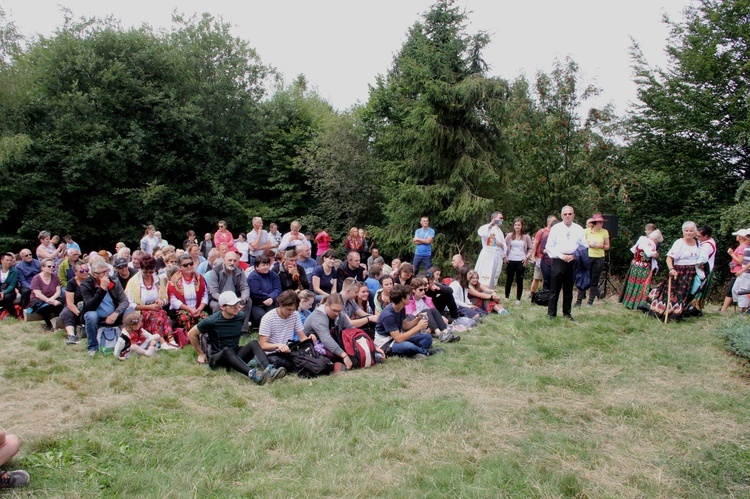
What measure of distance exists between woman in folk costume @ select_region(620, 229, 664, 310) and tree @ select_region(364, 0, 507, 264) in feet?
22.4

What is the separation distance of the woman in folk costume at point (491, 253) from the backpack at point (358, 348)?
3823 millimetres

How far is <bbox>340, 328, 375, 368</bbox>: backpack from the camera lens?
5863 millimetres

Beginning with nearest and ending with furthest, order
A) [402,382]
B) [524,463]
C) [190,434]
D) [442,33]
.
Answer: [524,463], [190,434], [402,382], [442,33]

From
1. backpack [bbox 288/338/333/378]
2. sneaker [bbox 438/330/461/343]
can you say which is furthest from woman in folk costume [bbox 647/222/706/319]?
backpack [bbox 288/338/333/378]

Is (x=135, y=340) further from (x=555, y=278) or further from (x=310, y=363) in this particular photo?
(x=555, y=278)

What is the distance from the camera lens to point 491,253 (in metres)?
9.35

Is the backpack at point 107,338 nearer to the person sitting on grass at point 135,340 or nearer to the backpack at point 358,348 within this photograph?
the person sitting on grass at point 135,340

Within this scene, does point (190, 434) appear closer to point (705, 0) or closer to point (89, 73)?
point (705, 0)

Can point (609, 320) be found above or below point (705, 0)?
below

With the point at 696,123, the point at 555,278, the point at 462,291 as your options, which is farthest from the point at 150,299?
the point at 696,123

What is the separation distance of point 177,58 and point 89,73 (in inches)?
143

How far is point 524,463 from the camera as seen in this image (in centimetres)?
347

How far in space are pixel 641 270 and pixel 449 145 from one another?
343 inches

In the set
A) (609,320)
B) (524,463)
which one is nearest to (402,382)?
(524,463)
